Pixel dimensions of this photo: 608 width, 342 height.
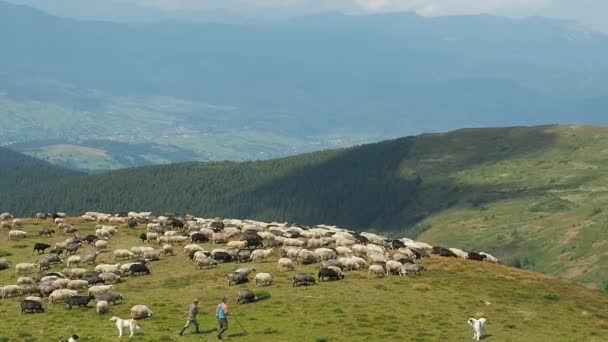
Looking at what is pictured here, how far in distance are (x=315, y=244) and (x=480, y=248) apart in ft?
405

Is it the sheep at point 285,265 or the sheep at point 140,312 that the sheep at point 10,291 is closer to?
the sheep at point 140,312

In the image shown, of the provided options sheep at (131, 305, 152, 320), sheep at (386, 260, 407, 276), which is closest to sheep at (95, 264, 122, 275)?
sheep at (131, 305, 152, 320)

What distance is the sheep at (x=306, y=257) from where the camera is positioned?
6188 cm

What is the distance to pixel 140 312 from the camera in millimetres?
44844

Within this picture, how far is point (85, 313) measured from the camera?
4694 cm

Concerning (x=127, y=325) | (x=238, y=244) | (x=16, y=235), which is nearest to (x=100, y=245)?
(x=238, y=244)

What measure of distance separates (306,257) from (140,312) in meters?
20.2

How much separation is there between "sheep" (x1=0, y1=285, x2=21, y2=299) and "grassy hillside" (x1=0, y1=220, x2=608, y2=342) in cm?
246

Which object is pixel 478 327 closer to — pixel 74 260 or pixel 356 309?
pixel 356 309

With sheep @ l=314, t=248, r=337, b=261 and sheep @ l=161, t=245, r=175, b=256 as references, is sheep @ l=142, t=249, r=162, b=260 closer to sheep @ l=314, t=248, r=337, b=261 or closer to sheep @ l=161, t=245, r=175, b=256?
sheep @ l=161, t=245, r=175, b=256

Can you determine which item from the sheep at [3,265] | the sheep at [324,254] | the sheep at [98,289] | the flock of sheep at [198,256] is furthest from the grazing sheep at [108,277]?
the sheep at [324,254]

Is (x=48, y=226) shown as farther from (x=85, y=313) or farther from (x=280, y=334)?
(x=280, y=334)

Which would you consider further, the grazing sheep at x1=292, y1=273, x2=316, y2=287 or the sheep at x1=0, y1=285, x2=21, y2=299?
the grazing sheep at x1=292, y1=273, x2=316, y2=287

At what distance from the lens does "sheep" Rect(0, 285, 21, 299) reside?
52562mm
